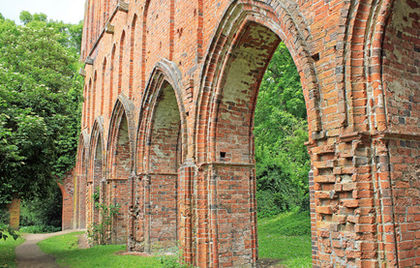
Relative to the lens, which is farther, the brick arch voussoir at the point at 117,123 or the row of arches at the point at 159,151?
the brick arch voussoir at the point at 117,123

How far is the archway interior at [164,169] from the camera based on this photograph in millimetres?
9961

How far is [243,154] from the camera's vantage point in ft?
24.5

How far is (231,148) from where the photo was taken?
7.31 metres

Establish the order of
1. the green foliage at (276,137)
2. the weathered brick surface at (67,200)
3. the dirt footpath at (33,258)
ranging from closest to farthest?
the dirt footpath at (33,258)
the green foliage at (276,137)
the weathered brick surface at (67,200)

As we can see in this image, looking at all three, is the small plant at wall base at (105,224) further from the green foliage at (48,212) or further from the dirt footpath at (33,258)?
the green foliage at (48,212)

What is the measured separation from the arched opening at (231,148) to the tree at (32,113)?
4120 mm

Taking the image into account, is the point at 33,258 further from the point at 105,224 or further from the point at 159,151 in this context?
the point at 159,151

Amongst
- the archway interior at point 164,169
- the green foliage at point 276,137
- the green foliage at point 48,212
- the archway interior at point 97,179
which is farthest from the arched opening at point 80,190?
the archway interior at point 164,169

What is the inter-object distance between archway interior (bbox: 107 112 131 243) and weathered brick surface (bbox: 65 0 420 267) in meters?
0.05

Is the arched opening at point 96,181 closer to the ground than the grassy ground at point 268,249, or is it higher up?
higher up

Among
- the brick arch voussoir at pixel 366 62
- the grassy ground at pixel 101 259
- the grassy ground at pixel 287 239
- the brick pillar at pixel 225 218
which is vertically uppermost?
the brick arch voussoir at pixel 366 62

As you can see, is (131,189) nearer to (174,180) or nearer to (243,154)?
Answer: (174,180)

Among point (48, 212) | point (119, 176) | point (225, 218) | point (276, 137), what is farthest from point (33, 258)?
point (48, 212)

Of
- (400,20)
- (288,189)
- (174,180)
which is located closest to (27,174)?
(174,180)
